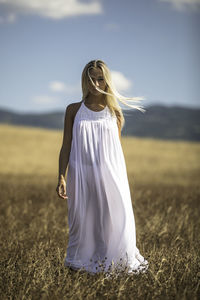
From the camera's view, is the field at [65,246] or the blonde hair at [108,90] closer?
the field at [65,246]

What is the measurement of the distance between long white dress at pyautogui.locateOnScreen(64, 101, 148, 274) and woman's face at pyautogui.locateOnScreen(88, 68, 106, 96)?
17 centimetres

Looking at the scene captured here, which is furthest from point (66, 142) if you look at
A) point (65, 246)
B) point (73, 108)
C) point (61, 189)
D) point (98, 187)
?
point (65, 246)

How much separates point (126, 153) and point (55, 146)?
6.08 metres

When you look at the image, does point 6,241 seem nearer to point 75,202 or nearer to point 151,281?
point 75,202

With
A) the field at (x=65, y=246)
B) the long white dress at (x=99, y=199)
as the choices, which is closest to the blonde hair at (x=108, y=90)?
the long white dress at (x=99, y=199)

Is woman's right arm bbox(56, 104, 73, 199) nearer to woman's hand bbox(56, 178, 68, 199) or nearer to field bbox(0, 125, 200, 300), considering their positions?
woman's hand bbox(56, 178, 68, 199)

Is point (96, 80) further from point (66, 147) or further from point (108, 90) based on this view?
point (66, 147)

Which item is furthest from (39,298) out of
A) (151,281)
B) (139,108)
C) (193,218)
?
(193,218)

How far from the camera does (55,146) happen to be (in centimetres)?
3594

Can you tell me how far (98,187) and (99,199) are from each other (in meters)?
0.11

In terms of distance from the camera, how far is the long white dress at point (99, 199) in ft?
12.9


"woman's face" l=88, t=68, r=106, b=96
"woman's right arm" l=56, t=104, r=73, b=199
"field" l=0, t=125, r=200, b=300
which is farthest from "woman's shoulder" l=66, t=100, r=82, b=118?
"field" l=0, t=125, r=200, b=300

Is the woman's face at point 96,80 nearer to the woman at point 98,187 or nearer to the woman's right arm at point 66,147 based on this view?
the woman at point 98,187

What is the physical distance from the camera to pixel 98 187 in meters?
3.92
